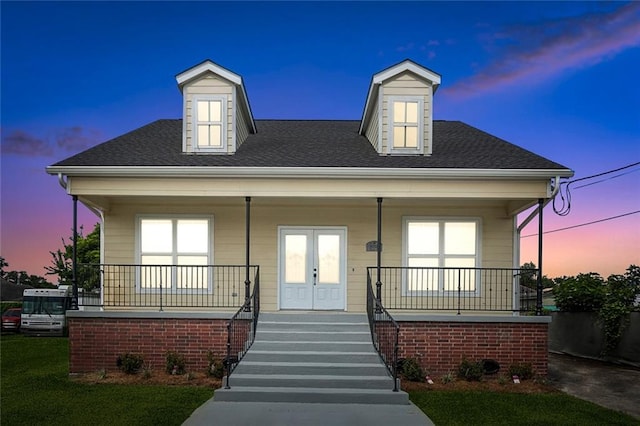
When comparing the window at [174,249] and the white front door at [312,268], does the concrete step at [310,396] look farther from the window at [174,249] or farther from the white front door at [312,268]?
the window at [174,249]

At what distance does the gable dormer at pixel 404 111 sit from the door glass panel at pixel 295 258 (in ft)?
10.3

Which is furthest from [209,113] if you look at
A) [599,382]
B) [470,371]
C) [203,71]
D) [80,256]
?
[80,256]

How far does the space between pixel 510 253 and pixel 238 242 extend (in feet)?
23.3

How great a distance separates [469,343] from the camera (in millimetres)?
9977

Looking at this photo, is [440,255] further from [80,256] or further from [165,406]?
[80,256]

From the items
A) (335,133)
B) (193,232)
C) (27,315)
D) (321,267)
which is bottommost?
(27,315)

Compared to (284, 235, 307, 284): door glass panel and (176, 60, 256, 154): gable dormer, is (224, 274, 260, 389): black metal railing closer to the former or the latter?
(284, 235, 307, 284): door glass panel

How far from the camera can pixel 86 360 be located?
10.0m

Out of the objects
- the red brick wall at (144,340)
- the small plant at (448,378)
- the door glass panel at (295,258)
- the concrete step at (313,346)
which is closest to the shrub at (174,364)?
the red brick wall at (144,340)

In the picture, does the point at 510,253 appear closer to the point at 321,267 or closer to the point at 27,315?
the point at 321,267

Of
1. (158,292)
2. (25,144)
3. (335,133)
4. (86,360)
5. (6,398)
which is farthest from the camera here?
(25,144)

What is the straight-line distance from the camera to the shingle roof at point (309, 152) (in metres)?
10.7

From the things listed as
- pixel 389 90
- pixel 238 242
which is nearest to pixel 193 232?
pixel 238 242

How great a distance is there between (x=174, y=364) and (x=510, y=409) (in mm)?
6595
